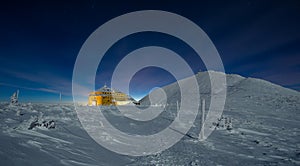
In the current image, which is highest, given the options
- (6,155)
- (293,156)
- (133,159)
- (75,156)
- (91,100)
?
(91,100)

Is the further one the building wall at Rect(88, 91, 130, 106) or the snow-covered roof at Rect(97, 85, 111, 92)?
the snow-covered roof at Rect(97, 85, 111, 92)

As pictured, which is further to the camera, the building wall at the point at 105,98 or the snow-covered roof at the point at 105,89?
the snow-covered roof at the point at 105,89

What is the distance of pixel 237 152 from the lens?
25.0 feet

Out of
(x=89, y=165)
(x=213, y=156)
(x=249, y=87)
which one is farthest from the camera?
(x=249, y=87)

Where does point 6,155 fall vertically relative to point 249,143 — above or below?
above

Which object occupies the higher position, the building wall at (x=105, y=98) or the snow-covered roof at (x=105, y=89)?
the snow-covered roof at (x=105, y=89)

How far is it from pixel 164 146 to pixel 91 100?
3966cm

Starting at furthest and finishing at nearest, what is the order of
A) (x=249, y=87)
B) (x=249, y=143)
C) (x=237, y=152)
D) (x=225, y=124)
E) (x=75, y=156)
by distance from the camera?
1. (x=249, y=87)
2. (x=225, y=124)
3. (x=249, y=143)
4. (x=237, y=152)
5. (x=75, y=156)

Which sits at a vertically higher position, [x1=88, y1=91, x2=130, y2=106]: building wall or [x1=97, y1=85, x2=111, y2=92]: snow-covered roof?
[x1=97, y1=85, x2=111, y2=92]: snow-covered roof

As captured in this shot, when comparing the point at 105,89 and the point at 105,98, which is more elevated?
the point at 105,89

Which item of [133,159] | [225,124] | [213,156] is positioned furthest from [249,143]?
→ [133,159]

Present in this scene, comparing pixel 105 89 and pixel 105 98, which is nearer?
pixel 105 98

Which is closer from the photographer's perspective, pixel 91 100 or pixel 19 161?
pixel 19 161

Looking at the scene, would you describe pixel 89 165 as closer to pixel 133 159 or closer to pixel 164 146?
pixel 133 159
